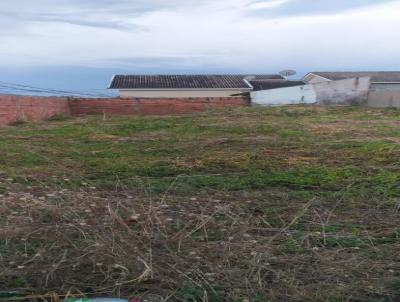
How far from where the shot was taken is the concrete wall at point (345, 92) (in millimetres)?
24516

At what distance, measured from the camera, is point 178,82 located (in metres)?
32.0

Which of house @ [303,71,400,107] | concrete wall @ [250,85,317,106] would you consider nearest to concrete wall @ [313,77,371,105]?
house @ [303,71,400,107]

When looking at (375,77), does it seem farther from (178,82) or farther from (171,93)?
(171,93)

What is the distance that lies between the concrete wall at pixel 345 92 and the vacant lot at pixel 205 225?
675 inches

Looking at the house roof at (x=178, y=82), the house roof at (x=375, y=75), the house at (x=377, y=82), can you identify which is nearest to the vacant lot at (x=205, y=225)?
the house at (x=377, y=82)

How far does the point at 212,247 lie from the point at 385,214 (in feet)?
5.70

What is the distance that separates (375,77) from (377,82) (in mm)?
1946

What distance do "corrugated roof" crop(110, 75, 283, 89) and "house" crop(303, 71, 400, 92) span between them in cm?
565

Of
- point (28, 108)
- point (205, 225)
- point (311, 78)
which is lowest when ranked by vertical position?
point (311, 78)

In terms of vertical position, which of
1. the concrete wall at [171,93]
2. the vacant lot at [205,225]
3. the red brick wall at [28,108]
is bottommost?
the concrete wall at [171,93]

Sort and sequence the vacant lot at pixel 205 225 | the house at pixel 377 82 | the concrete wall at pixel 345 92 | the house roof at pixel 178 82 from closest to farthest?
the vacant lot at pixel 205 225 → the house at pixel 377 82 → the concrete wall at pixel 345 92 → the house roof at pixel 178 82

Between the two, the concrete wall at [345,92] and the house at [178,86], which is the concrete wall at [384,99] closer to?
the concrete wall at [345,92]

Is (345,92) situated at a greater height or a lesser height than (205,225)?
lesser

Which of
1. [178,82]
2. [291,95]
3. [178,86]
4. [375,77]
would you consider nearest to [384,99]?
[291,95]
